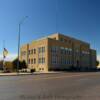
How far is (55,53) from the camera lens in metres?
78.2

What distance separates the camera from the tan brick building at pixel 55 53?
76625 millimetres

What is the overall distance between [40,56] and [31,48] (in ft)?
26.6

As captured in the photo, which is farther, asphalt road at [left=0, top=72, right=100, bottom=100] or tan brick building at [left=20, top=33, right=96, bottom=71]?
tan brick building at [left=20, top=33, right=96, bottom=71]

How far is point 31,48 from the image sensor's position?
85.9 meters

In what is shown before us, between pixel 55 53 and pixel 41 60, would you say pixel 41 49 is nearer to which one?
pixel 41 60

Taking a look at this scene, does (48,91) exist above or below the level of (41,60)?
below

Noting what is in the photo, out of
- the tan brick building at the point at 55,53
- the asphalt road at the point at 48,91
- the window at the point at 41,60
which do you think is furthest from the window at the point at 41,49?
the asphalt road at the point at 48,91

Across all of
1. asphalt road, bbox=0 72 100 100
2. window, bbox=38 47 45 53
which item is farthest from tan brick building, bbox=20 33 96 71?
asphalt road, bbox=0 72 100 100

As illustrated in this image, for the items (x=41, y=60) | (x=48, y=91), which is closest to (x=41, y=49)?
(x=41, y=60)

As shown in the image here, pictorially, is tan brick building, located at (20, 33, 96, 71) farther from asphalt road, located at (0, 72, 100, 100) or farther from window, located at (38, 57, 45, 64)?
asphalt road, located at (0, 72, 100, 100)

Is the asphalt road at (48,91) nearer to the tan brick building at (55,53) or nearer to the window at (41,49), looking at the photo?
the tan brick building at (55,53)

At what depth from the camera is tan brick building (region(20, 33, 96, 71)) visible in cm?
7662

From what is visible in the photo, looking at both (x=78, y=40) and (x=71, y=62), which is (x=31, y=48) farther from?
(x=78, y=40)

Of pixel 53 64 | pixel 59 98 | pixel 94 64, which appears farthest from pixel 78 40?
pixel 59 98
